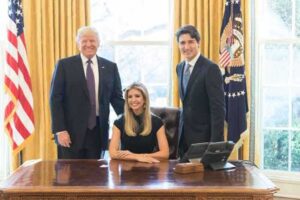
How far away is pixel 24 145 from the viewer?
404cm

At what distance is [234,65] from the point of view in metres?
3.92

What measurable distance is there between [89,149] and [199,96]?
35.0 inches

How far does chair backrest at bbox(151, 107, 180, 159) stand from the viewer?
3088 millimetres

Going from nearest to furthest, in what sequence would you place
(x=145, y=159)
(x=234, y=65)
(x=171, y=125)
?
(x=145, y=159), (x=171, y=125), (x=234, y=65)

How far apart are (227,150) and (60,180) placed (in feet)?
2.97

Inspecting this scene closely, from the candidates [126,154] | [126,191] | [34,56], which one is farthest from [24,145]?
[126,191]

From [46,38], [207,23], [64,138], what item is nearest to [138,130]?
Result: [64,138]

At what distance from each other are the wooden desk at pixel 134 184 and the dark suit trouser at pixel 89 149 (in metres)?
0.72

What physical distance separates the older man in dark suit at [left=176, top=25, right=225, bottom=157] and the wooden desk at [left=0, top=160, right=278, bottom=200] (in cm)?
56

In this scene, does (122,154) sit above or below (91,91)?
below

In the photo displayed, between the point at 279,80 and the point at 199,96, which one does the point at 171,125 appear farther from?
the point at 279,80

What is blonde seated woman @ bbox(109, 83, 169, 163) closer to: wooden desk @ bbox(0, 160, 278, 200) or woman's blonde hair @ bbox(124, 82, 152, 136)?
woman's blonde hair @ bbox(124, 82, 152, 136)

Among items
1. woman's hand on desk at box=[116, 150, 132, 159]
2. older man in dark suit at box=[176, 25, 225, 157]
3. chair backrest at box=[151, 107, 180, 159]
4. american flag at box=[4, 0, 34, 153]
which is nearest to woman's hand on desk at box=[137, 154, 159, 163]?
woman's hand on desk at box=[116, 150, 132, 159]

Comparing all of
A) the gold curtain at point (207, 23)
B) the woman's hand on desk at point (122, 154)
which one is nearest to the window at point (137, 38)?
the gold curtain at point (207, 23)
